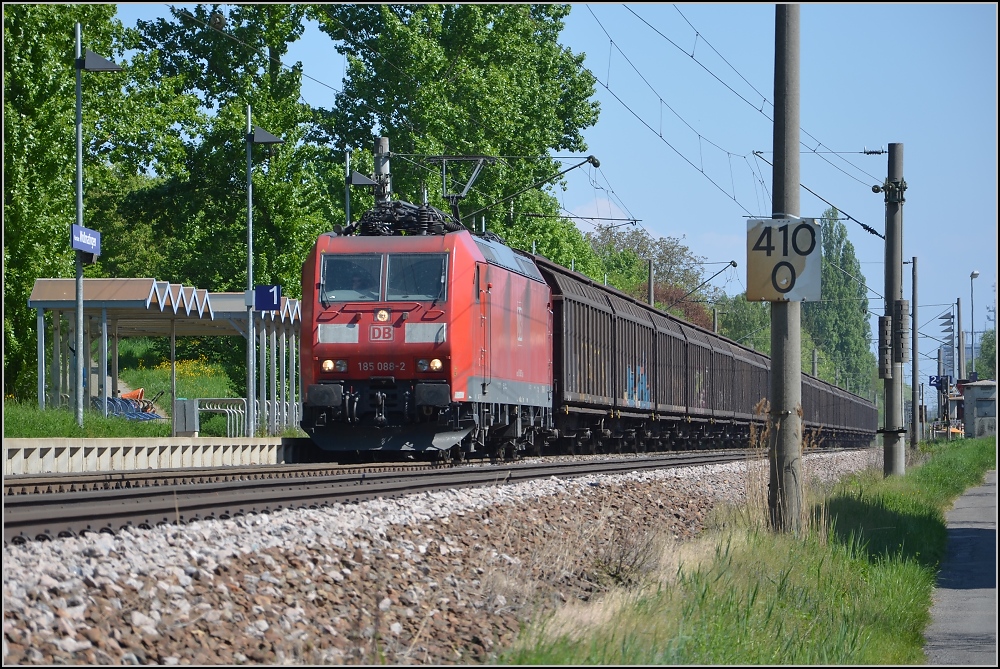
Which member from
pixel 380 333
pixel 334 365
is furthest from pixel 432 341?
pixel 334 365

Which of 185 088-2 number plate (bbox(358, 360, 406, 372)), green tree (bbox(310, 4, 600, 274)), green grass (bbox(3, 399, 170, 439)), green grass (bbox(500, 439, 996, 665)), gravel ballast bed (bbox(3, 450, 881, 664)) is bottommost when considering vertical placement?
green grass (bbox(500, 439, 996, 665))

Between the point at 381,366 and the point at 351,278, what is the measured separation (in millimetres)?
1444

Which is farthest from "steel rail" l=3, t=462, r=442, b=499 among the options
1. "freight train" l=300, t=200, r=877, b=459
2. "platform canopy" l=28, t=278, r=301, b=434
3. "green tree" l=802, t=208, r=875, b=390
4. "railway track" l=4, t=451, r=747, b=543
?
"green tree" l=802, t=208, r=875, b=390

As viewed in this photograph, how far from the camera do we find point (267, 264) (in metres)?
39.1

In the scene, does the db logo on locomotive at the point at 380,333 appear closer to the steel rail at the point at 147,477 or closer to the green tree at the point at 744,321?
the steel rail at the point at 147,477

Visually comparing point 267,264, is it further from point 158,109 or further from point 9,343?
point 9,343

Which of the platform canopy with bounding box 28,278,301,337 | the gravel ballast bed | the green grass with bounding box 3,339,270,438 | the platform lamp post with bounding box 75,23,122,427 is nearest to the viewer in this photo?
the gravel ballast bed

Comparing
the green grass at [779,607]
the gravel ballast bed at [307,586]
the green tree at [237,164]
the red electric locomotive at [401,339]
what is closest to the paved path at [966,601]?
the green grass at [779,607]

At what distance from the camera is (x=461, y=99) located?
146 feet

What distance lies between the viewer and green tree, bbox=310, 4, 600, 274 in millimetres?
43250

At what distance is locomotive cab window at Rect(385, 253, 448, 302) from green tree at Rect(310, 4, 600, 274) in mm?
21518

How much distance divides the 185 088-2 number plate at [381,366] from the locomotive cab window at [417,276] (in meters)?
0.96

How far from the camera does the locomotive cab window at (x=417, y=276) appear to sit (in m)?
18.4

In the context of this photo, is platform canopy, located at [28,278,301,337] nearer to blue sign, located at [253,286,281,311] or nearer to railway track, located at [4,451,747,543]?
blue sign, located at [253,286,281,311]
